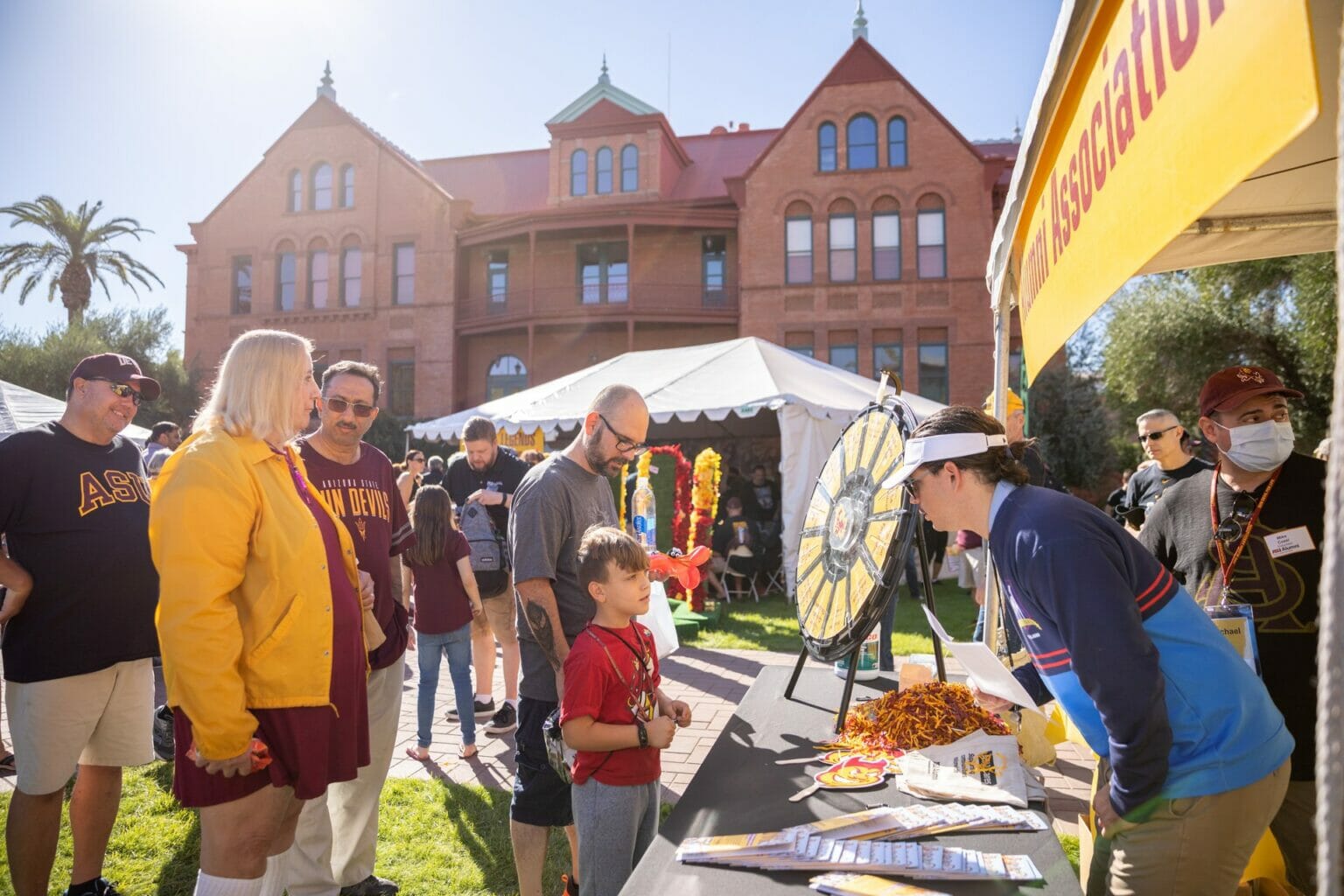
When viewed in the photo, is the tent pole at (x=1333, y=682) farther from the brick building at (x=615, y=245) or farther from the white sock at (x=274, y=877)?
the brick building at (x=615, y=245)

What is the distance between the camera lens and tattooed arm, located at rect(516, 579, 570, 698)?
2980mm

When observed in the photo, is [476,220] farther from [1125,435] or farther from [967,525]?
[967,525]

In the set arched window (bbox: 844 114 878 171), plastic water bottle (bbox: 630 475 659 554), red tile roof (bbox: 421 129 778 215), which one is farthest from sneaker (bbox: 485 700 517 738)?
red tile roof (bbox: 421 129 778 215)

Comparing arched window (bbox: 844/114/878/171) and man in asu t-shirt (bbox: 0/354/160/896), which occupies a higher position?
arched window (bbox: 844/114/878/171)

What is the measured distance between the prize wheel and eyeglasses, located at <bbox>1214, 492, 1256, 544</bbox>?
1.20m

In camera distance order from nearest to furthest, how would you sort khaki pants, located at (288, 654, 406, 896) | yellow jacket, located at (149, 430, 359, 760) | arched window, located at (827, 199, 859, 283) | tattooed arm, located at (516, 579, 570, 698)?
yellow jacket, located at (149, 430, 359, 760) → tattooed arm, located at (516, 579, 570, 698) → khaki pants, located at (288, 654, 406, 896) → arched window, located at (827, 199, 859, 283)

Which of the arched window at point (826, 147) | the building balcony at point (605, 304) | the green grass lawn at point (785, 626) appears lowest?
the green grass lawn at point (785, 626)

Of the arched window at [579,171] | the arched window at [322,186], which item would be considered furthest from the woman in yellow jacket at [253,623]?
the arched window at [322,186]

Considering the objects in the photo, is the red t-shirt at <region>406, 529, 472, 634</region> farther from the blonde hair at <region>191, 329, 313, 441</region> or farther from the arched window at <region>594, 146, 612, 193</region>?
the arched window at <region>594, 146, 612, 193</region>

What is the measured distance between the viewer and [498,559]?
6.05 m

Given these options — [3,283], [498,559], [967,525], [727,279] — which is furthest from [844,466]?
[3,283]

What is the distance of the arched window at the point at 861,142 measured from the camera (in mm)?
24594

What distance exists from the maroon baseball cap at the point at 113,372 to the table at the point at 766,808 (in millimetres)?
2836

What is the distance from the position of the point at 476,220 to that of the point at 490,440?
24.3 m
